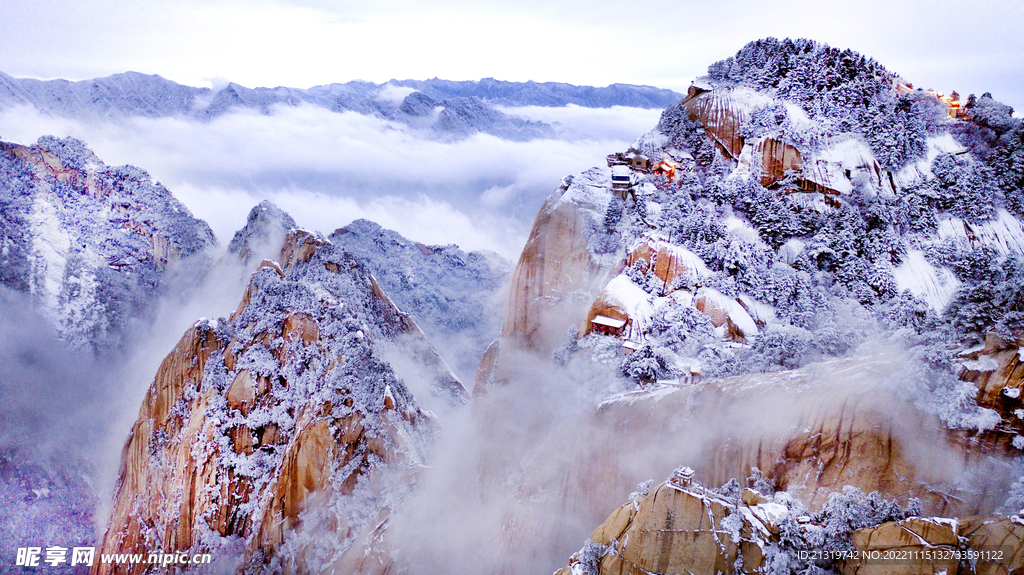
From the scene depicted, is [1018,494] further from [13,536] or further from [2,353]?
[2,353]

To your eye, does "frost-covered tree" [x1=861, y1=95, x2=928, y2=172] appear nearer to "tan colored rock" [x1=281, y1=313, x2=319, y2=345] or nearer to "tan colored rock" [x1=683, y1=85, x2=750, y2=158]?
"tan colored rock" [x1=683, y1=85, x2=750, y2=158]

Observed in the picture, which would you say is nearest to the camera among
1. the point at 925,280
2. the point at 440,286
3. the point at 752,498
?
the point at 752,498

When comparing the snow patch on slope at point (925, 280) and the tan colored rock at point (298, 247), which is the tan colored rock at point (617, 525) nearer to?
the snow patch on slope at point (925, 280)

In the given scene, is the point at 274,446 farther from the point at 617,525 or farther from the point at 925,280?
the point at 925,280

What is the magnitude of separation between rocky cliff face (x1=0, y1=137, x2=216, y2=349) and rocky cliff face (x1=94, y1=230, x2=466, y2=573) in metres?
54.4

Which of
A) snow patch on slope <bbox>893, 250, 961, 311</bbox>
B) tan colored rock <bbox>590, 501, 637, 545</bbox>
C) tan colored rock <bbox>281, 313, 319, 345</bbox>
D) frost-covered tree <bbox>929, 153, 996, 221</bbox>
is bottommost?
tan colored rock <bbox>281, 313, 319, 345</bbox>

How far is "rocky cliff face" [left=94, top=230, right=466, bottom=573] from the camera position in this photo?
116 ft

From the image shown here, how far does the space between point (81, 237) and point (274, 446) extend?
245ft

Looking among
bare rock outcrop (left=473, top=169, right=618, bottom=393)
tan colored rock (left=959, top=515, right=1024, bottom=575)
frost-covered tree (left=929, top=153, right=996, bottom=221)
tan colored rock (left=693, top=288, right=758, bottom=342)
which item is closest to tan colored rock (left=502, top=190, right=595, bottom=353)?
bare rock outcrop (left=473, top=169, right=618, bottom=393)

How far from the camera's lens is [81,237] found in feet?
266

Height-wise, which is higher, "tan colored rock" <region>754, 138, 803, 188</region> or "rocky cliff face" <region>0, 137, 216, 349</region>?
"tan colored rock" <region>754, 138, 803, 188</region>

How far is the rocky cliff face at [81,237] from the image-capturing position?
249ft

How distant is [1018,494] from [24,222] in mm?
117338

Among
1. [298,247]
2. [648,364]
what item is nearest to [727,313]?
[648,364]
